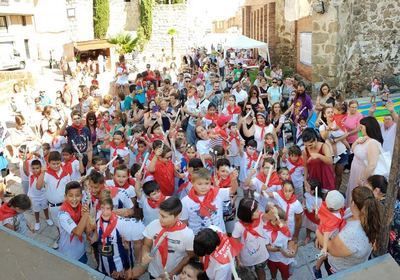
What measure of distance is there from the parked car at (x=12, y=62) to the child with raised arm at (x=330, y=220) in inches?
923

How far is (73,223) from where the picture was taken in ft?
13.5

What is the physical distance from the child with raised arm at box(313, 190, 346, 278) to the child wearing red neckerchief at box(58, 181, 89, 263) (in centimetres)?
238

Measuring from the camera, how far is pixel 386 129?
5961mm

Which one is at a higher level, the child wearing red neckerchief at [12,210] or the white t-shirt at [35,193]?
the child wearing red neckerchief at [12,210]

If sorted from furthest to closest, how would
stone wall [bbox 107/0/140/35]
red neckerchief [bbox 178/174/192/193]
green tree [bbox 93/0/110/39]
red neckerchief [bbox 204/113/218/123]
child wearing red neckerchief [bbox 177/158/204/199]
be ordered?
1. stone wall [bbox 107/0/140/35]
2. green tree [bbox 93/0/110/39]
3. red neckerchief [bbox 204/113/218/123]
4. red neckerchief [bbox 178/174/192/193]
5. child wearing red neckerchief [bbox 177/158/204/199]

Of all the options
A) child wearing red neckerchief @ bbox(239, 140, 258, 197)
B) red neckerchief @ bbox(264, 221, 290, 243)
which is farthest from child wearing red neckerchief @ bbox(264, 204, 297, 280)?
child wearing red neckerchief @ bbox(239, 140, 258, 197)

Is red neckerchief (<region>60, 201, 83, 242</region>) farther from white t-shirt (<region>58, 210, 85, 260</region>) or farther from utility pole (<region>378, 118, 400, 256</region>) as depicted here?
utility pole (<region>378, 118, 400, 256</region>)

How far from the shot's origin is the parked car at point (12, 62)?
2333cm

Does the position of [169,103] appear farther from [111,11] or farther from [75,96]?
[111,11]

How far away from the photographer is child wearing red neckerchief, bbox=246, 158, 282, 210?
4816mm

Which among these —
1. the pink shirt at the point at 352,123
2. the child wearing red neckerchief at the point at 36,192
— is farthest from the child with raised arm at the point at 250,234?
the pink shirt at the point at 352,123

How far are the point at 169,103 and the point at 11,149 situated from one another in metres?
3.65

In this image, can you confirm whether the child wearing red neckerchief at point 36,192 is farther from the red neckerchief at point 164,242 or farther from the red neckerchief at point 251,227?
the red neckerchief at point 251,227

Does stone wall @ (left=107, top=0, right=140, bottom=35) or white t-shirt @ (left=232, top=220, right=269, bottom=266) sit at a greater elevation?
stone wall @ (left=107, top=0, right=140, bottom=35)
